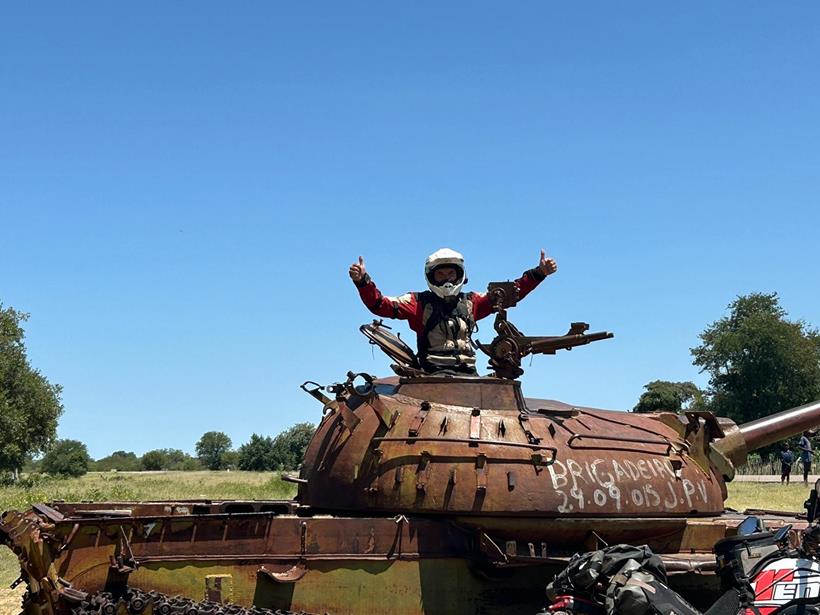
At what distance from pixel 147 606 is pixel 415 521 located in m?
2.25

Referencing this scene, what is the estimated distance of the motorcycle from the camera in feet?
21.0

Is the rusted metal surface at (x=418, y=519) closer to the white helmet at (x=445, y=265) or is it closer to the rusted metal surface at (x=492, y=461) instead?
the rusted metal surface at (x=492, y=461)

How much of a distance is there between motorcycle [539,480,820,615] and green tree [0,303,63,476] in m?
44.5

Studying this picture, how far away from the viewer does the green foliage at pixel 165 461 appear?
94438 mm

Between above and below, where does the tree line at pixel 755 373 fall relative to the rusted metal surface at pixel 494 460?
above

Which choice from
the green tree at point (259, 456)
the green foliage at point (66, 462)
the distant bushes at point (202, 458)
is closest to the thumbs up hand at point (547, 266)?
the distant bushes at point (202, 458)

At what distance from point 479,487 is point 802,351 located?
55.1m

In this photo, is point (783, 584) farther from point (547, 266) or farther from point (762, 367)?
point (762, 367)

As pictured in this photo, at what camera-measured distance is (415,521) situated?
7.95 m

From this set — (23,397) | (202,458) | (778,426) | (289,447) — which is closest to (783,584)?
(778,426)

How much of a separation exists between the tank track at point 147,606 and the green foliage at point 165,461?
8693 centimetres

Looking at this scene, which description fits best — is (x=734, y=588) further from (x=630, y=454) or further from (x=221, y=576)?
(x=221, y=576)

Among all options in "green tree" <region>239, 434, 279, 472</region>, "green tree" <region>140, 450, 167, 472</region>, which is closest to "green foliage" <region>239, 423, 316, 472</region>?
"green tree" <region>239, 434, 279, 472</region>

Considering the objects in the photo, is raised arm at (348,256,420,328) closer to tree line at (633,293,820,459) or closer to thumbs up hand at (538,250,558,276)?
thumbs up hand at (538,250,558,276)
